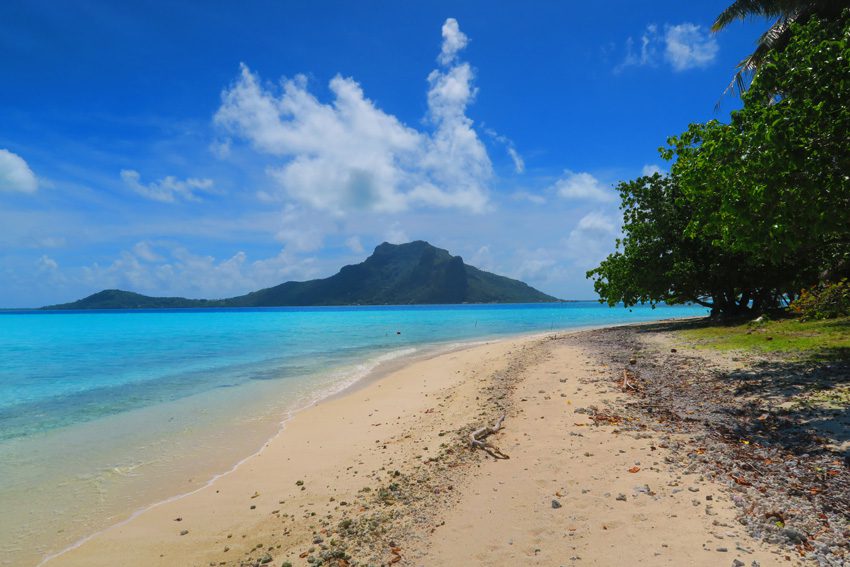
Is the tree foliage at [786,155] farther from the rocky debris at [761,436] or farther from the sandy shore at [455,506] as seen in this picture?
the sandy shore at [455,506]

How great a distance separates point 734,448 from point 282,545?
6.96m

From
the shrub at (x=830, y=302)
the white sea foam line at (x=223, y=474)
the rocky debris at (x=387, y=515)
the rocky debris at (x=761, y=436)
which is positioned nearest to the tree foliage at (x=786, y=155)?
the rocky debris at (x=761, y=436)

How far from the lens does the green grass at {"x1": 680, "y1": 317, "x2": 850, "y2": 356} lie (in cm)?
1450

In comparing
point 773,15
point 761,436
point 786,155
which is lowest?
point 761,436

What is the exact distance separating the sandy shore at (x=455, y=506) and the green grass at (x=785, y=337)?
8.49m

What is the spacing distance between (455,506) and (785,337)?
1777cm

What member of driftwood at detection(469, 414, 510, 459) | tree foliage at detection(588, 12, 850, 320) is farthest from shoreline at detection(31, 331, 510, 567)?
tree foliage at detection(588, 12, 850, 320)

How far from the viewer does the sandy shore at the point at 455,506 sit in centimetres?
501

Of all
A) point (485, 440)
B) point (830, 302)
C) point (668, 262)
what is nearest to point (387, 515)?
point (485, 440)

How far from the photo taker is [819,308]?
2005cm

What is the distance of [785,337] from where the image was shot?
1745cm

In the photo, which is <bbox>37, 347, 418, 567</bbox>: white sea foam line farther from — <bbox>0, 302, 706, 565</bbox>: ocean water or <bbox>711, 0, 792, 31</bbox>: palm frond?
<bbox>711, 0, 792, 31</bbox>: palm frond

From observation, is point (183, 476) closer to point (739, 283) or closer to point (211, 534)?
point (211, 534)

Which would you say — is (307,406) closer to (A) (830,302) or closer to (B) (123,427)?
(B) (123,427)
